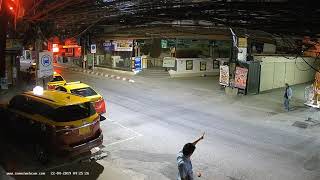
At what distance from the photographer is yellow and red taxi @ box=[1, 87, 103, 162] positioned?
968cm

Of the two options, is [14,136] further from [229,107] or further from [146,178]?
[229,107]

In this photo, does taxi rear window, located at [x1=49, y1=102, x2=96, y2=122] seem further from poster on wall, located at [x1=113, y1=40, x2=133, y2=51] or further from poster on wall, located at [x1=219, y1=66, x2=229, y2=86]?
poster on wall, located at [x1=113, y1=40, x2=133, y2=51]

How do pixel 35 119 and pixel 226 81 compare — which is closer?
pixel 35 119

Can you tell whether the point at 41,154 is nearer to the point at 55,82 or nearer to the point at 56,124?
the point at 56,124

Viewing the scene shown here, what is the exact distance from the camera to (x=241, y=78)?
72.9ft

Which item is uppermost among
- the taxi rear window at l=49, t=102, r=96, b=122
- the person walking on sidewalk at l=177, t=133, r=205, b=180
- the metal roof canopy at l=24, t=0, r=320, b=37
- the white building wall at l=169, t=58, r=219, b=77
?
the metal roof canopy at l=24, t=0, r=320, b=37

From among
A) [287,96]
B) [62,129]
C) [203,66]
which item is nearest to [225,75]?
[287,96]

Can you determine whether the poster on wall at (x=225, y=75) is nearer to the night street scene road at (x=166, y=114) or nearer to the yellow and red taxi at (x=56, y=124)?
the night street scene road at (x=166, y=114)

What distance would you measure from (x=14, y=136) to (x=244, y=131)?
29.3 ft

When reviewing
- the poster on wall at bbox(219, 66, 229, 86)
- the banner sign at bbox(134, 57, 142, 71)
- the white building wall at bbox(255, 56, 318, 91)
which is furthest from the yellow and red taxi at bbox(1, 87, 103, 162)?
the banner sign at bbox(134, 57, 142, 71)

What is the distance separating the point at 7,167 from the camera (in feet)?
32.5

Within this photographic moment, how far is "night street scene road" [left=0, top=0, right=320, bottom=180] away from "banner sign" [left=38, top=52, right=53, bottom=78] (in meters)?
0.04

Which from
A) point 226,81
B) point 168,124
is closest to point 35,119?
point 168,124

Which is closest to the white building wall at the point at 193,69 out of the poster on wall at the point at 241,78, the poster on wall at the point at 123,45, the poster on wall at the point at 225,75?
the poster on wall at the point at 123,45
